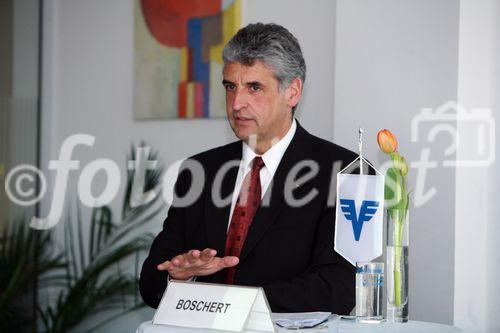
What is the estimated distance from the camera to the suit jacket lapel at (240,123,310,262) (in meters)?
3.03

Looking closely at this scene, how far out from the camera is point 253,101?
316 cm

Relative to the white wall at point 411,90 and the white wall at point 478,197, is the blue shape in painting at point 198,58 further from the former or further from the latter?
the white wall at point 478,197

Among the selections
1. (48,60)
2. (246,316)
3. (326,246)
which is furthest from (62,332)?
(246,316)

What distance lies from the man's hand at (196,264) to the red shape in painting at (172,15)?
2533mm

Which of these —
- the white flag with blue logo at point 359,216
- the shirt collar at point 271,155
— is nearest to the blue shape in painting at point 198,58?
the shirt collar at point 271,155

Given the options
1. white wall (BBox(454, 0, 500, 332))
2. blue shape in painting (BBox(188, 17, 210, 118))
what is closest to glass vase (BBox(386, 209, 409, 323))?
white wall (BBox(454, 0, 500, 332))

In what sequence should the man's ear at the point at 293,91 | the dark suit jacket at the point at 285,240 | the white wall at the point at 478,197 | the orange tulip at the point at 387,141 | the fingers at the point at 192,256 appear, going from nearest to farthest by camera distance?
the fingers at the point at 192,256 < the orange tulip at the point at 387,141 < the dark suit jacket at the point at 285,240 < the man's ear at the point at 293,91 < the white wall at the point at 478,197

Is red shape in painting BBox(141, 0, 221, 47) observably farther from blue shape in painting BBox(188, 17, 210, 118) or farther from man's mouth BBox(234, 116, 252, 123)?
man's mouth BBox(234, 116, 252, 123)

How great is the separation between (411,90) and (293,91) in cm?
67

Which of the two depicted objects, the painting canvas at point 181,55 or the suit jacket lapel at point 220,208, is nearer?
the suit jacket lapel at point 220,208

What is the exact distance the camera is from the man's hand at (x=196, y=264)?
101 inches

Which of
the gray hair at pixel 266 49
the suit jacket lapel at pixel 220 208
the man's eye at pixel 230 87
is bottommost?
the suit jacket lapel at pixel 220 208

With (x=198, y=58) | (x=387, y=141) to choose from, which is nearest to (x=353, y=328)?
(x=387, y=141)

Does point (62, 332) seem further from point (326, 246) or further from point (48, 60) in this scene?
point (326, 246)
